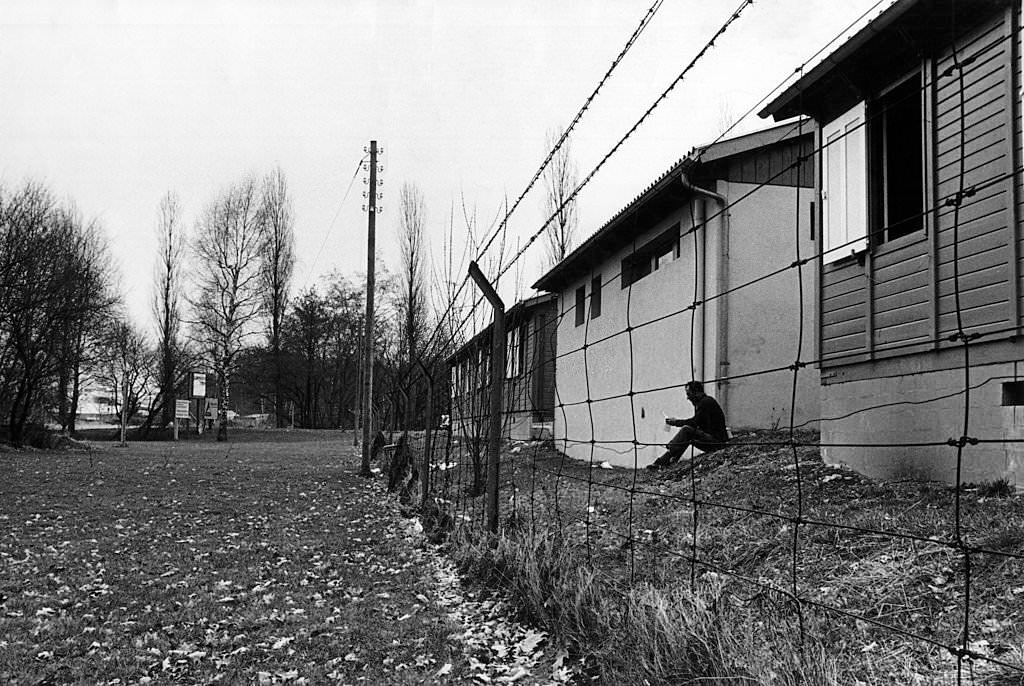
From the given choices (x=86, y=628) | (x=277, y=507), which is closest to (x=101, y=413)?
(x=277, y=507)

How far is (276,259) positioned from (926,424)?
35.3 m

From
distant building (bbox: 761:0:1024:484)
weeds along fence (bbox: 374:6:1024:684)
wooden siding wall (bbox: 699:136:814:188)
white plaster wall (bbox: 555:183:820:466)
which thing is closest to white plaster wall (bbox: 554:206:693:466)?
white plaster wall (bbox: 555:183:820:466)

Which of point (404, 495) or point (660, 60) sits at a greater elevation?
point (660, 60)

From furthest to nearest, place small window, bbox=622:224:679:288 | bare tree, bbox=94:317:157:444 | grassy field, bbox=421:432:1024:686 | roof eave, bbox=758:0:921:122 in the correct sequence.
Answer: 1. bare tree, bbox=94:317:157:444
2. small window, bbox=622:224:679:288
3. roof eave, bbox=758:0:921:122
4. grassy field, bbox=421:432:1024:686

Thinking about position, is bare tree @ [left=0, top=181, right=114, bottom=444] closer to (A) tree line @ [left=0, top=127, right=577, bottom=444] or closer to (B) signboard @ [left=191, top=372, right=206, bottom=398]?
(A) tree line @ [left=0, top=127, right=577, bottom=444]

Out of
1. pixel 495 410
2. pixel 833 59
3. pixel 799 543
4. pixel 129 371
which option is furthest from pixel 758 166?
pixel 129 371

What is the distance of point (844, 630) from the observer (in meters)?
3.83

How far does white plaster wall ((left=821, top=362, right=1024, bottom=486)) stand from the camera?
575 centimetres

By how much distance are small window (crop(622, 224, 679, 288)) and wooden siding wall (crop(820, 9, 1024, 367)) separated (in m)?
4.68

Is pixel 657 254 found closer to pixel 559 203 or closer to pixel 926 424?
pixel 926 424

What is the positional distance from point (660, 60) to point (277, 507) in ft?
25.0

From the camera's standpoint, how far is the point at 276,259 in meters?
38.4

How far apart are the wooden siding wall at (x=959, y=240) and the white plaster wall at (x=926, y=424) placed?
0.29m

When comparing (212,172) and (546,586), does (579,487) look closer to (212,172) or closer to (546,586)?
(546,586)
